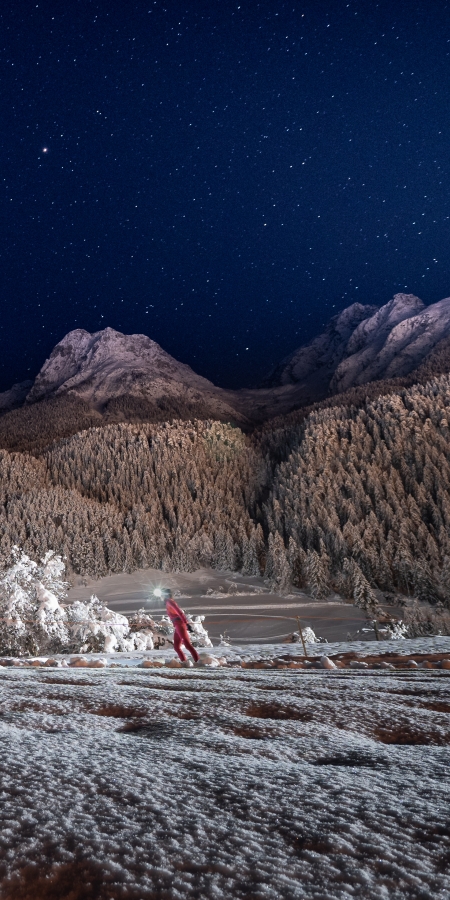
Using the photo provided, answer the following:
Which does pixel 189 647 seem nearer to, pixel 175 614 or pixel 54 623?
pixel 175 614

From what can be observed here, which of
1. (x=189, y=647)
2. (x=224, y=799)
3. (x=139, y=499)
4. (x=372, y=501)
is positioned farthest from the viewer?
(x=139, y=499)

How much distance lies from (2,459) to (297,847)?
168 m

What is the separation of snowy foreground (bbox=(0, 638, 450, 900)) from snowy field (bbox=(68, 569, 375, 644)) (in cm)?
5057

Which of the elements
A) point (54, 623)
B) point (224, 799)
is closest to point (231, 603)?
point (54, 623)

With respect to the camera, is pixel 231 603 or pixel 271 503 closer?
pixel 231 603

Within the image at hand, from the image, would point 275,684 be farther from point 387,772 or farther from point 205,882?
point 205,882

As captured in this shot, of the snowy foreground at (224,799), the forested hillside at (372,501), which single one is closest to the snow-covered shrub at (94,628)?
the snowy foreground at (224,799)

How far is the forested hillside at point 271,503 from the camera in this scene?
80812 millimetres

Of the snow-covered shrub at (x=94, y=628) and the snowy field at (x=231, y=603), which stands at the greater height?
the snow-covered shrub at (x=94, y=628)

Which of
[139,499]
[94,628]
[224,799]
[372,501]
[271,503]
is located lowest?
[94,628]

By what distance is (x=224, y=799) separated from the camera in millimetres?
1929

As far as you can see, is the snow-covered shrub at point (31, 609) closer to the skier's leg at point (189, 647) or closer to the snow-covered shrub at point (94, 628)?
the snow-covered shrub at point (94, 628)

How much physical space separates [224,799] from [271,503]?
11920cm

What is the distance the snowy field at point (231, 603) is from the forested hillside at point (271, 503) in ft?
10.6
